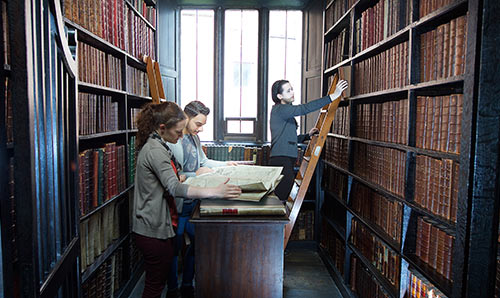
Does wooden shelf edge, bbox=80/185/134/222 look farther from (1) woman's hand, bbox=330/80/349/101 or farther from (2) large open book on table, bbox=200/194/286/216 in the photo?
(1) woman's hand, bbox=330/80/349/101

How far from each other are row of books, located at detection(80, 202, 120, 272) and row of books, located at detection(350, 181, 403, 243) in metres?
1.73

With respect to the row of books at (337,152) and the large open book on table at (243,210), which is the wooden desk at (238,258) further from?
the row of books at (337,152)

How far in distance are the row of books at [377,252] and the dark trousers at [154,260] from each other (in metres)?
1.23

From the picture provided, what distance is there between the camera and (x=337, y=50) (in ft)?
10.9

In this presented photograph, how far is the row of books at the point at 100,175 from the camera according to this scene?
6.95 feet

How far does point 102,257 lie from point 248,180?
128cm

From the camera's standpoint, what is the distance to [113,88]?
8.59 feet

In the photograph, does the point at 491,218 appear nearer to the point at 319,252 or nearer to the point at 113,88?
the point at 113,88

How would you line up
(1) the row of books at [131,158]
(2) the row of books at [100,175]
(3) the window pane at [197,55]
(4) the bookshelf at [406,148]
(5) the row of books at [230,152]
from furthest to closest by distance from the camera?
(3) the window pane at [197,55] → (5) the row of books at [230,152] → (1) the row of books at [131,158] → (2) the row of books at [100,175] → (4) the bookshelf at [406,148]

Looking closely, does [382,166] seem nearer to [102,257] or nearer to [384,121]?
[384,121]

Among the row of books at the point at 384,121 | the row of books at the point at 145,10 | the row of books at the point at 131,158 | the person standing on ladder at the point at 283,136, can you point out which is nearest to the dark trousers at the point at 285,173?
the person standing on ladder at the point at 283,136

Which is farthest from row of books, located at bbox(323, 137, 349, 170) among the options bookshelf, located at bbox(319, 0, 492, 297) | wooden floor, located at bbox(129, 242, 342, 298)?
wooden floor, located at bbox(129, 242, 342, 298)

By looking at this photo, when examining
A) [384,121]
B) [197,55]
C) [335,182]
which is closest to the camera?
[384,121]

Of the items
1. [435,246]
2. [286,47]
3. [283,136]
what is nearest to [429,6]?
[435,246]
